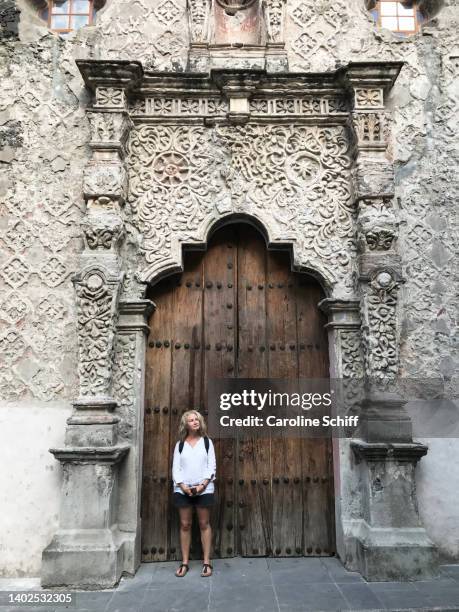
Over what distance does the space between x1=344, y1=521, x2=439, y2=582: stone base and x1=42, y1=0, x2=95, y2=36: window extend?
5354mm

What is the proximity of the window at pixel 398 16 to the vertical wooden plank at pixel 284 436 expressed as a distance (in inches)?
105

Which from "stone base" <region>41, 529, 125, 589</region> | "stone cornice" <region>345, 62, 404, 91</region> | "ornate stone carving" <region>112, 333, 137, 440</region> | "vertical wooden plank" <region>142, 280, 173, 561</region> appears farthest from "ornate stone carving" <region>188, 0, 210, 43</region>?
"stone base" <region>41, 529, 125, 589</region>

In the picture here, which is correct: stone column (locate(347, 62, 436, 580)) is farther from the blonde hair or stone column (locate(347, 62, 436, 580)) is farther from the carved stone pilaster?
the blonde hair

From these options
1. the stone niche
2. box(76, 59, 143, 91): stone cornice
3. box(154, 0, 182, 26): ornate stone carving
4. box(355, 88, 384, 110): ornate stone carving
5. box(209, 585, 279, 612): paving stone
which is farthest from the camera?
box(154, 0, 182, 26): ornate stone carving

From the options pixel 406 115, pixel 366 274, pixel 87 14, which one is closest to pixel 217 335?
pixel 366 274

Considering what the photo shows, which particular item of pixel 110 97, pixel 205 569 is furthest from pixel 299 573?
pixel 110 97

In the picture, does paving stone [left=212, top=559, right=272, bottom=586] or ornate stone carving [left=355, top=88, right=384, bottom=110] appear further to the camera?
ornate stone carving [left=355, top=88, right=384, bottom=110]

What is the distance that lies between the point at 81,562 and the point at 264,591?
130cm

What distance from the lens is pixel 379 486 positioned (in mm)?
3588

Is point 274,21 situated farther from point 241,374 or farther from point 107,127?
point 241,374

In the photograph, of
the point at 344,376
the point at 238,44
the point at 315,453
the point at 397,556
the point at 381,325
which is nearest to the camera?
the point at 397,556

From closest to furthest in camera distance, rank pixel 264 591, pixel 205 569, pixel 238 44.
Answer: pixel 264 591 < pixel 205 569 < pixel 238 44

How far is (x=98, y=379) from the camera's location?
3734 mm

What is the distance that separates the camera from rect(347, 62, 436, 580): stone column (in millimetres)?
3430
